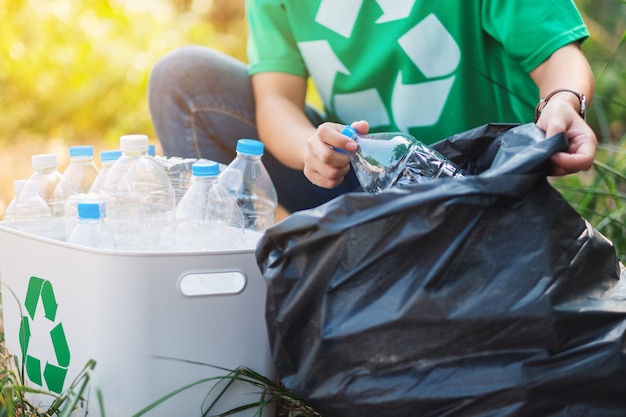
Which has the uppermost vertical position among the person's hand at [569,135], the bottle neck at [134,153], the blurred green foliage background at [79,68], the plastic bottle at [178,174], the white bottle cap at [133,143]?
the person's hand at [569,135]

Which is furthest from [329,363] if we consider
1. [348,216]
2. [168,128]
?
[168,128]

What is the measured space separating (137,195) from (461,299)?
72cm

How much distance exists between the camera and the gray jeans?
1886 mm

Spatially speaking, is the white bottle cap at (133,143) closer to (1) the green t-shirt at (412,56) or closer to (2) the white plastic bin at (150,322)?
(2) the white plastic bin at (150,322)

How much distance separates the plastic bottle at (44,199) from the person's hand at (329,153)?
0.53 m

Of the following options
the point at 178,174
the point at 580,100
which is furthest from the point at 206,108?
the point at 580,100

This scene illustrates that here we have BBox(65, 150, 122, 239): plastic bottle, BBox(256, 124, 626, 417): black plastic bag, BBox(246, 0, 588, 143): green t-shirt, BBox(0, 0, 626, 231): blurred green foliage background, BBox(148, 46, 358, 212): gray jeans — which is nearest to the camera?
BBox(256, 124, 626, 417): black plastic bag

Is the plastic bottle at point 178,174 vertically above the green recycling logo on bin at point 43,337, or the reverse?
the plastic bottle at point 178,174

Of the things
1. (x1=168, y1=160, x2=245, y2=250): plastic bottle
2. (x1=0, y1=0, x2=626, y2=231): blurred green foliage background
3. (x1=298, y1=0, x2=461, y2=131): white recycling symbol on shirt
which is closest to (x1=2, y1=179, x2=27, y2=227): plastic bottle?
(x1=168, y1=160, x2=245, y2=250): plastic bottle

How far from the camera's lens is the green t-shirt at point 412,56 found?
1.58m

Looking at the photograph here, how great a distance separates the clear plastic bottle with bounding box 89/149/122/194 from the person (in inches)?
15.0

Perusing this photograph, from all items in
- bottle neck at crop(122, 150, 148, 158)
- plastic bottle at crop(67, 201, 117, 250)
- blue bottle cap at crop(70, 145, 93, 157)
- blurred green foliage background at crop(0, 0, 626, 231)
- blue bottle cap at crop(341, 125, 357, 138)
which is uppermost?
blue bottle cap at crop(341, 125, 357, 138)

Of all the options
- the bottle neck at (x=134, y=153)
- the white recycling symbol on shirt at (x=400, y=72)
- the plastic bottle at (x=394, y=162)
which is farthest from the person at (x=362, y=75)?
the bottle neck at (x=134, y=153)

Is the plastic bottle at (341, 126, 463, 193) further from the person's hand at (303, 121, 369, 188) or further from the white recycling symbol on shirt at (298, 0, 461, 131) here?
the white recycling symbol on shirt at (298, 0, 461, 131)
